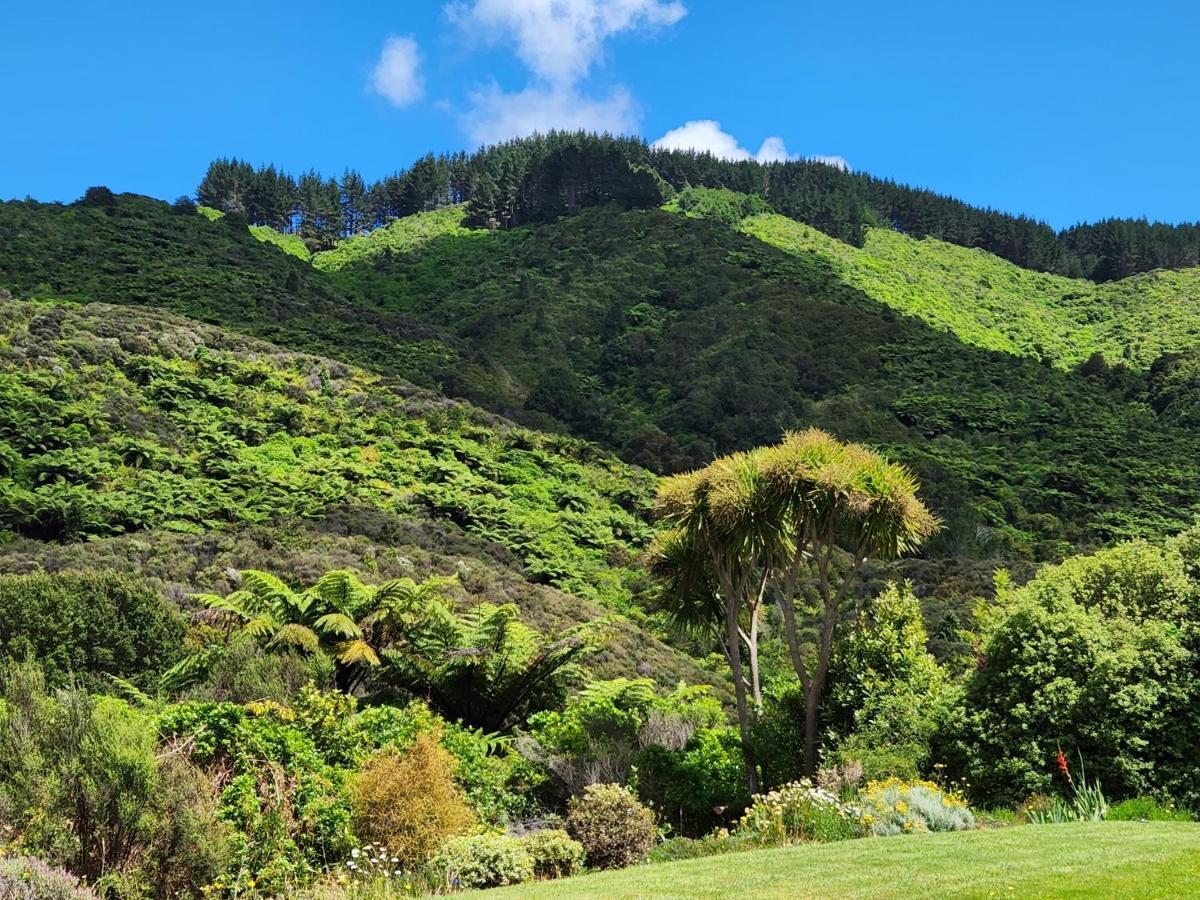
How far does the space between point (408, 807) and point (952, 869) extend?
5866 mm

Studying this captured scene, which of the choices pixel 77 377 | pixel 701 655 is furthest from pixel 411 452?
pixel 701 655

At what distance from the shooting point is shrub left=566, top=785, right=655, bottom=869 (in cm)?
1098

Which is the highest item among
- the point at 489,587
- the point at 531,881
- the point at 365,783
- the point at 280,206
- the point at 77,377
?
the point at 280,206

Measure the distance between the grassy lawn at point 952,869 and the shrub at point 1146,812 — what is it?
1140 millimetres

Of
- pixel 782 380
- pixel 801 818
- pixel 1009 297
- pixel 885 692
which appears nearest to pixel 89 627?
pixel 801 818

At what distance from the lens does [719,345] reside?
220 ft

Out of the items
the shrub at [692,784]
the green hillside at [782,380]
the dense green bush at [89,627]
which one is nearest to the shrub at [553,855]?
the shrub at [692,784]

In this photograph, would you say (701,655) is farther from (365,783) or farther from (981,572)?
(365,783)

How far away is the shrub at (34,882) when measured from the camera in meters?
7.52

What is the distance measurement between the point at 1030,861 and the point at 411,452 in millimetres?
35307

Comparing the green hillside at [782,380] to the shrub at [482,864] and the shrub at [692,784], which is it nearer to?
the shrub at [692,784]

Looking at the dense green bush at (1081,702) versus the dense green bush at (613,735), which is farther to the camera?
the dense green bush at (613,735)

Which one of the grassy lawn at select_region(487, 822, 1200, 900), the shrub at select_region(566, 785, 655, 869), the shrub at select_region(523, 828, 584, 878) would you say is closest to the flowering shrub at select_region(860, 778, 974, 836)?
the grassy lawn at select_region(487, 822, 1200, 900)

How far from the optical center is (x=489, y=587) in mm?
28266
